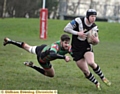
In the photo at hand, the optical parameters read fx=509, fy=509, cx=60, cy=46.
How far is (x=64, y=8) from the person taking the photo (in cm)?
5431

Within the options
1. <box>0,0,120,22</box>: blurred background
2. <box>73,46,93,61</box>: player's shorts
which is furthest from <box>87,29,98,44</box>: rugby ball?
<box>0,0,120,22</box>: blurred background

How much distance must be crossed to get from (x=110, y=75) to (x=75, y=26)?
11.0 feet

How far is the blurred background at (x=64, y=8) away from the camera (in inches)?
2136

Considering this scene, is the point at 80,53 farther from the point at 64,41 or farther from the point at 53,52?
the point at 53,52

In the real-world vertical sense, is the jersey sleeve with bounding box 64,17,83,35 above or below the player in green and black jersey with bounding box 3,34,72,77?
above

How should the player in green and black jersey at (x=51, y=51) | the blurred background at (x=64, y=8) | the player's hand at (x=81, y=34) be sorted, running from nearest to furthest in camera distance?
the player in green and black jersey at (x=51, y=51) → the player's hand at (x=81, y=34) → the blurred background at (x=64, y=8)

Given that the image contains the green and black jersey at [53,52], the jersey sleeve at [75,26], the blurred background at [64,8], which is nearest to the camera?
the green and black jersey at [53,52]

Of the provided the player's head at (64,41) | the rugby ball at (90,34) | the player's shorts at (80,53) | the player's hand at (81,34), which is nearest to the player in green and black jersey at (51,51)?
the player's head at (64,41)

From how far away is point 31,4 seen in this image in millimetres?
66125

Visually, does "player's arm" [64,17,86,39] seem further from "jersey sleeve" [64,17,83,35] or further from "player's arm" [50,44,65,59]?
"player's arm" [50,44,65,59]

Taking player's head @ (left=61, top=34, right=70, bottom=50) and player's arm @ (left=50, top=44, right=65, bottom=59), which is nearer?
player's arm @ (left=50, top=44, right=65, bottom=59)

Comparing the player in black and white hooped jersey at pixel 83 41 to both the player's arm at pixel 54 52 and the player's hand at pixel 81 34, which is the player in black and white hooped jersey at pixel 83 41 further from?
the player's arm at pixel 54 52

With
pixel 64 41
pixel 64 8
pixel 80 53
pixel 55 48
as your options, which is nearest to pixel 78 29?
pixel 80 53

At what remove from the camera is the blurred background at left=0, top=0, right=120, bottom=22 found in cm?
5425
